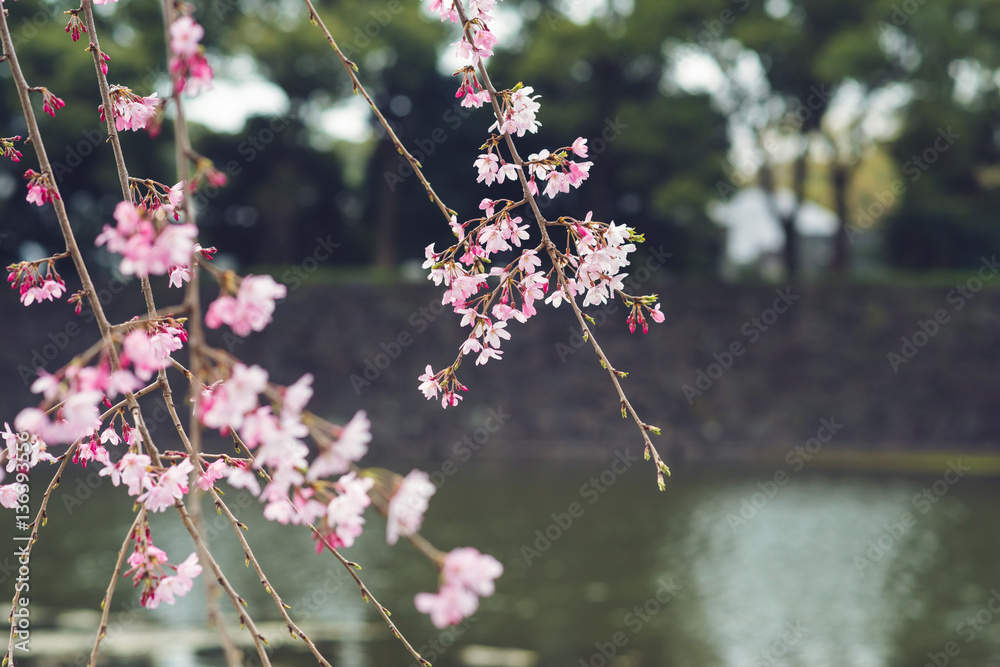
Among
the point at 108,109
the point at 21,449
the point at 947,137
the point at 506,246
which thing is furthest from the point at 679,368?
the point at 108,109

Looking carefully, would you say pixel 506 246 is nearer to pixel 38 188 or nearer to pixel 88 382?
pixel 38 188

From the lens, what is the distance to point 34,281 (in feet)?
4.80

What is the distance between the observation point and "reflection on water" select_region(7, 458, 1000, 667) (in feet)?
16.9

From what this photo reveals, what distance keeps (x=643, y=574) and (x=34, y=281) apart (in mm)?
5488

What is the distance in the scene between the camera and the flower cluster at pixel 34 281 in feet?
4.56

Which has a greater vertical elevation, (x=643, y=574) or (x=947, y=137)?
(x=947, y=137)

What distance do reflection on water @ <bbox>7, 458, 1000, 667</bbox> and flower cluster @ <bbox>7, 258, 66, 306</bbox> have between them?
12.1ft

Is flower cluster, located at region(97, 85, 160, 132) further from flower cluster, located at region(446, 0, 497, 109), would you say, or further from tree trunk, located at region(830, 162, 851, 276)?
tree trunk, located at region(830, 162, 851, 276)

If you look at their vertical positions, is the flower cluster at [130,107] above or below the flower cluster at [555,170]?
below

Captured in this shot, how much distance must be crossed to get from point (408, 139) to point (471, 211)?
1.34m

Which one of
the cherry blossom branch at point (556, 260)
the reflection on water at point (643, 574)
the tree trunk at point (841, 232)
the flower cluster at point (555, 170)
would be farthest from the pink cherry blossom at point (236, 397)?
the tree trunk at point (841, 232)

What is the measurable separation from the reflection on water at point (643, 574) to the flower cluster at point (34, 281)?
3.68m

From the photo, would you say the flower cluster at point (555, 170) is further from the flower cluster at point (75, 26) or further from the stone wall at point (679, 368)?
the stone wall at point (679, 368)

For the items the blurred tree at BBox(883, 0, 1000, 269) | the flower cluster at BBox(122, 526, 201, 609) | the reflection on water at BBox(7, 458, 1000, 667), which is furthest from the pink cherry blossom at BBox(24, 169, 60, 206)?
the blurred tree at BBox(883, 0, 1000, 269)
